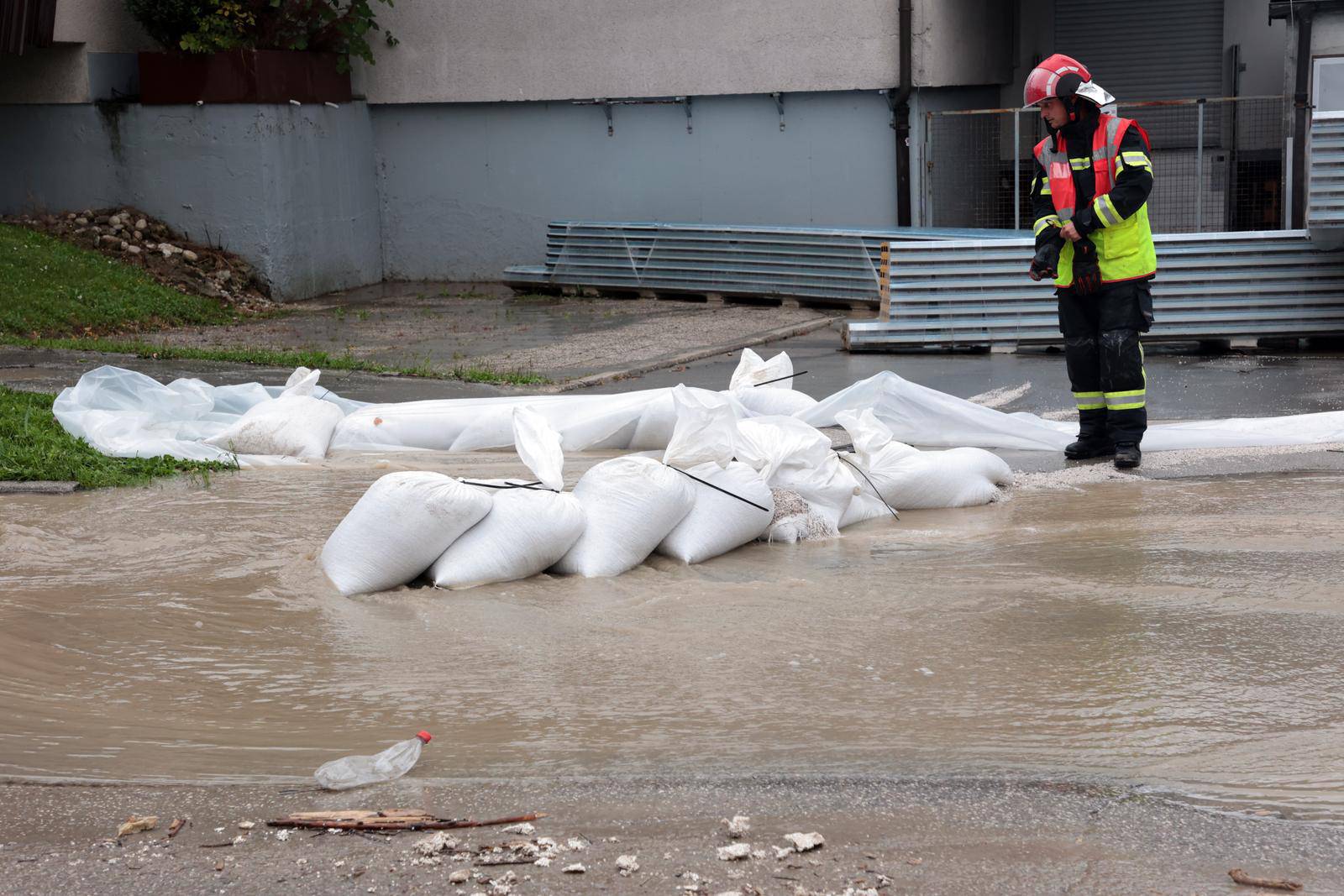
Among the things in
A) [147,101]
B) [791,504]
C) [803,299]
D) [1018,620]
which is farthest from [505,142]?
[1018,620]

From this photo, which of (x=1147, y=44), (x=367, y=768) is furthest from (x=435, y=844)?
(x=1147, y=44)

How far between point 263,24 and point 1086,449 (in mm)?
11584

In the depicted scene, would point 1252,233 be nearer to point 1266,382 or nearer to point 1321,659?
point 1266,382

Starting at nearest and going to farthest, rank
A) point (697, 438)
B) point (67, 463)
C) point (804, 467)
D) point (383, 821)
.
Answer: point (383, 821)
point (697, 438)
point (804, 467)
point (67, 463)

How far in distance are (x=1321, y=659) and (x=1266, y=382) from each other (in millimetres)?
5218

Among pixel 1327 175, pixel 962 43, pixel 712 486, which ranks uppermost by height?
pixel 962 43

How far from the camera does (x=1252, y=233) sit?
394 inches

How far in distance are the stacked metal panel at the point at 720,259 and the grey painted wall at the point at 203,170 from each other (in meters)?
2.46

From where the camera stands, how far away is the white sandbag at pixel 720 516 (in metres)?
4.84

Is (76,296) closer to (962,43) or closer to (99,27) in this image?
(99,27)

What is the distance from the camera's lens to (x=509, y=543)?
4.52 meters

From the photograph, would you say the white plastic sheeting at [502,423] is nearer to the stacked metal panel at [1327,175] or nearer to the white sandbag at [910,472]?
the white sandbag at [910,472]

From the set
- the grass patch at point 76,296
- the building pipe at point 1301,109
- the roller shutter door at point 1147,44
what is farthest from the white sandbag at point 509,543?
the roller shutter door at point 1147,44

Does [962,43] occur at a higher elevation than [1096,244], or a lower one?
higher
